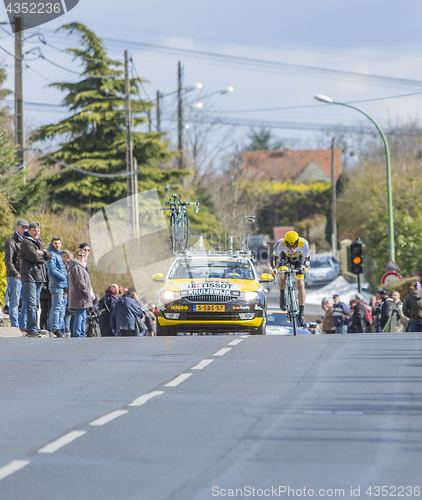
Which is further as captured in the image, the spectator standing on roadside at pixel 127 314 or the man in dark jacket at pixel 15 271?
the spectator standing on roadside at pixel 127 314

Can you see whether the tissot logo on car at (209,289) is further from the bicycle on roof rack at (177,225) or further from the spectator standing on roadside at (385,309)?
the spectator standing on roadside at (385,309)

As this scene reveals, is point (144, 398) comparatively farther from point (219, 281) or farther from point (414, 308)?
point (414, 308)

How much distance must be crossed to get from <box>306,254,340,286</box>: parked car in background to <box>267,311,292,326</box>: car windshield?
32.1m

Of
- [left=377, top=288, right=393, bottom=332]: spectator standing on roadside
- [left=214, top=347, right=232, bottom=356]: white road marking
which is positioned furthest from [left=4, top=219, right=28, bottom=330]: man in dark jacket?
[left=377, top=288, right=393, bottom=332]: spectator standing on roadside

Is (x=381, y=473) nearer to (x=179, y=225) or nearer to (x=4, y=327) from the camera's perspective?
(x=4, y=327)

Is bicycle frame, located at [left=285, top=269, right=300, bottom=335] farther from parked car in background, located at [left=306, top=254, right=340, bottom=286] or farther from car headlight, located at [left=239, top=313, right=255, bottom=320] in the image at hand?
parked car in background, located at [left=306, top=254, right=340, bottom=286]

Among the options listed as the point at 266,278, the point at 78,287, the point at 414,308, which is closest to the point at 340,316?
the point at 414,308

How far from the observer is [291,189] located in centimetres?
8369

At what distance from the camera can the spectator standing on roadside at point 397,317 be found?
20.9 metres

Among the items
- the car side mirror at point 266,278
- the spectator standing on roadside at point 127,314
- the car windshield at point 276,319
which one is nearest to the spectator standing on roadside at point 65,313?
the spectator standing on roadside at point 127,314

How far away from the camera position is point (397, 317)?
21.8 meters

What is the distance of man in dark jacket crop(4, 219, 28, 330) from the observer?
49.8ft

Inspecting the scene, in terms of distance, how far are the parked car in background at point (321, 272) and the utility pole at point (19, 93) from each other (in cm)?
2931

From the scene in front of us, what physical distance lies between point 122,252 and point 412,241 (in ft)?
52.7
